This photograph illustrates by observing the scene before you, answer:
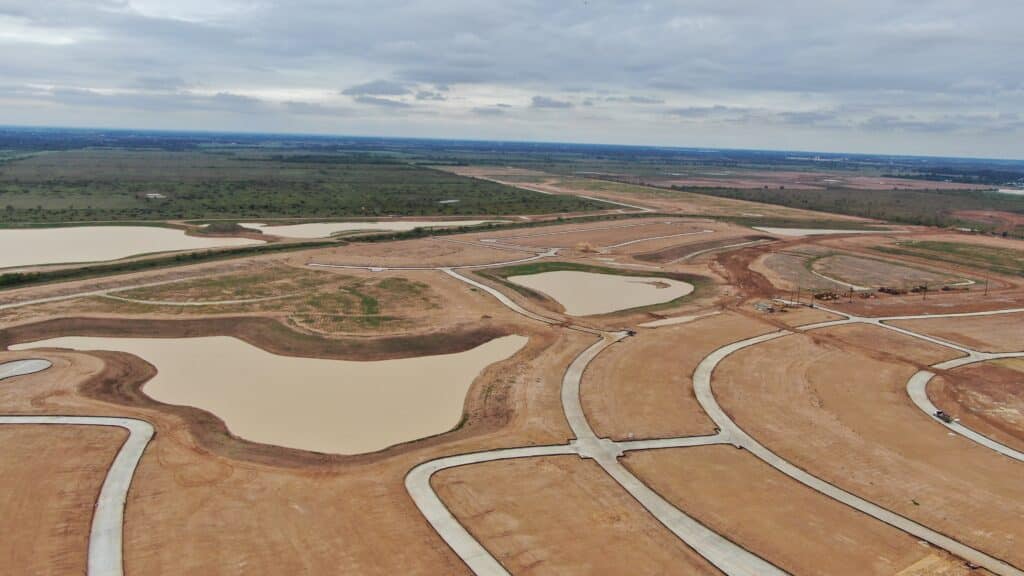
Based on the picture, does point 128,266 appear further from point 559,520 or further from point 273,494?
point 559,520

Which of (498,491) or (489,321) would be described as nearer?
(498,491)

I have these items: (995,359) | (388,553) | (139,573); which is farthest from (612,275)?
(139,573)

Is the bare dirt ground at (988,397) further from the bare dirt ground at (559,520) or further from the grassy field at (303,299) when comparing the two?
the grassy field at (303,299)

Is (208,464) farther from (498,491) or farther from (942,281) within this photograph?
(942,281)

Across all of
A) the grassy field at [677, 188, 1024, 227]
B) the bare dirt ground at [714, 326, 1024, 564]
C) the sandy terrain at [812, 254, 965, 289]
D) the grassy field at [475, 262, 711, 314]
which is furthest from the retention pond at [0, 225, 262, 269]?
the grassy field at [677, 188, 1024, 227]

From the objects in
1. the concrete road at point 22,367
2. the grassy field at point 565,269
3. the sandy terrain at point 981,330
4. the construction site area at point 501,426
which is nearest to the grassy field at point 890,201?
the sandy terrain at point 981,330

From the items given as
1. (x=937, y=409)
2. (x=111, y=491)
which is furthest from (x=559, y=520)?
(x=937, y=409)
